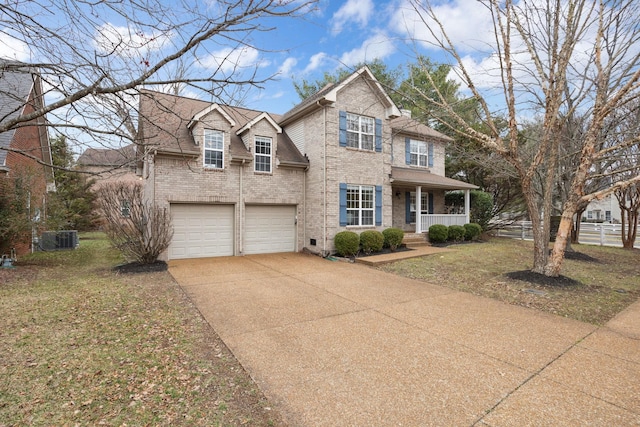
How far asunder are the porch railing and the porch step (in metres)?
0.57

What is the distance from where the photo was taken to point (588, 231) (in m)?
20.0

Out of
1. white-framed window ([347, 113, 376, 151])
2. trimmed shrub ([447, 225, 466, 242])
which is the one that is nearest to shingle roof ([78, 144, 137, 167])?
white-framed window ([347, 113, 376, 151])

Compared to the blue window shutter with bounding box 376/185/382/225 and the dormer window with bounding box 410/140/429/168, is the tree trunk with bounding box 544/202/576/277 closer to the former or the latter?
the blue window shutter with bounding box 376/185/382/225

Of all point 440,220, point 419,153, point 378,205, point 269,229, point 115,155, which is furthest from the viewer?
point 419,153

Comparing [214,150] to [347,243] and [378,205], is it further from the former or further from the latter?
[378,205]

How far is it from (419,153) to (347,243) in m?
8.51

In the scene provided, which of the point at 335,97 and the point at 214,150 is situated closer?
the point at 214,150

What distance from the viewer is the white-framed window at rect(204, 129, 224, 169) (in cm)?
1195

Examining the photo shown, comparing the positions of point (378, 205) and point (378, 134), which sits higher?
point (378, 134)

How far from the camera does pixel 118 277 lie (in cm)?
866

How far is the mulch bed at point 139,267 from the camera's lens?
9453 millimetres

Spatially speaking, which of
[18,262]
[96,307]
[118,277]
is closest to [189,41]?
[96,307]

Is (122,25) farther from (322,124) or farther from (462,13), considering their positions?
(322,124)

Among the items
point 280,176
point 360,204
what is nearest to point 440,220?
point 360,204
